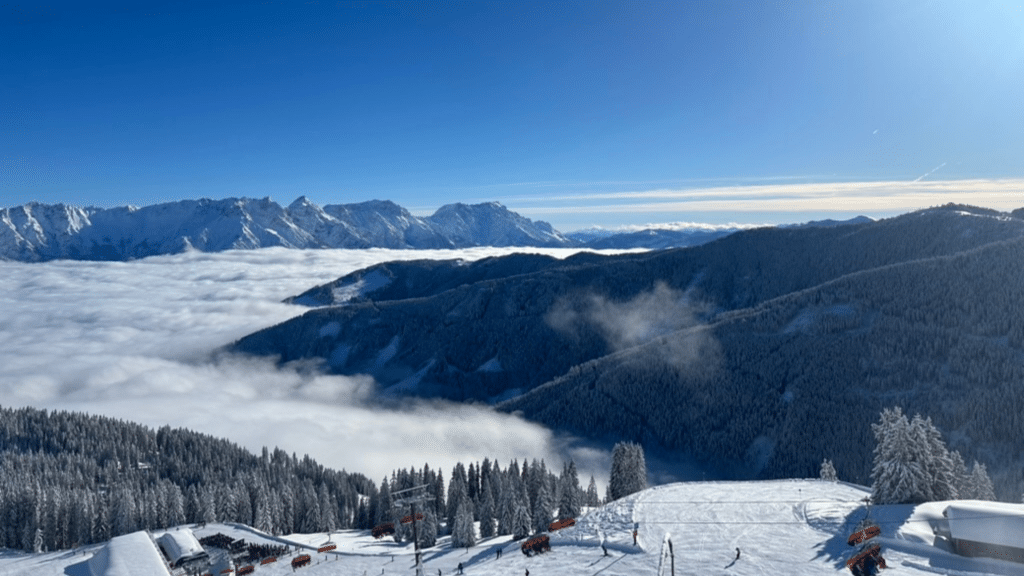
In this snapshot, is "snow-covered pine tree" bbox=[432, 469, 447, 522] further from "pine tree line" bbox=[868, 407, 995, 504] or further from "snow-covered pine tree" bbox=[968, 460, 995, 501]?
"snow-covered pine tree" bbox=[968, 460, 995, 501]

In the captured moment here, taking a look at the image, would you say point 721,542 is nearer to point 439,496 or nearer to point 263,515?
point 439,496

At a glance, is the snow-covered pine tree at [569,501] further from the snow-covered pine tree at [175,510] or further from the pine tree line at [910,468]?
the snow-covered pine tree at [175,510]

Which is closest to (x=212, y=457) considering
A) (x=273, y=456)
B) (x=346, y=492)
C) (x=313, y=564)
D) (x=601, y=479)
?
(x=273, y=456)

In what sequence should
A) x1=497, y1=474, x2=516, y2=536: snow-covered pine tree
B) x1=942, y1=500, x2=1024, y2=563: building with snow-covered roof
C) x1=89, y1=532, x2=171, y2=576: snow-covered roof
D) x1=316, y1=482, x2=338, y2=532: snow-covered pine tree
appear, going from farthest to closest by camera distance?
x1=316, y1=482, x2=338, y2=532: snow-covered pine tree, x1=497, y1=474, x2=516, y2=536: snow-covered pine tree, x1=89, y1=532, x2=171, y2=576: snow-covered roof, x1=942, y1=500, x2=1024, y2=563: building with snow-covered roof

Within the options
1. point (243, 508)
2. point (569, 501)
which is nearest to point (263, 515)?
point (243, 508)

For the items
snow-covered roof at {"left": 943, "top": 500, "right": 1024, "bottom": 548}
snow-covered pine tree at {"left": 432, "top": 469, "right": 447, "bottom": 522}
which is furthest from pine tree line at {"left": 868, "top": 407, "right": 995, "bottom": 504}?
snow-covered pine tree at {"left": 432, "top": 469, "right": 447, "bottom": 522}

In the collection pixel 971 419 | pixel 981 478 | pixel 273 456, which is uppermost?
pixel 981 478

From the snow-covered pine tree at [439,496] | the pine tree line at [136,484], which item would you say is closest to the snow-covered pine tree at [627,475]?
the snow-covered pine tree at [439,496]

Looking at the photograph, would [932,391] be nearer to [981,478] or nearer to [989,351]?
[989,351]
